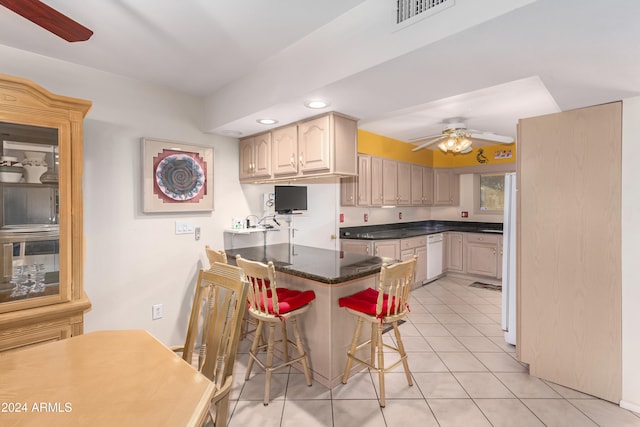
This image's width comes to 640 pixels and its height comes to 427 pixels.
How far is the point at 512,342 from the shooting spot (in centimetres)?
289

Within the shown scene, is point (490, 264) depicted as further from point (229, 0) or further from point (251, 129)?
point (229, 0)

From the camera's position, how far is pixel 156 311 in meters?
2.72

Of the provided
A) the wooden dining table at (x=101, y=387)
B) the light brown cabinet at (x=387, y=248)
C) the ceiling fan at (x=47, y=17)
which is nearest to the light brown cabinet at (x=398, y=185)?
the light brown cabinet at (x=387, y=248)

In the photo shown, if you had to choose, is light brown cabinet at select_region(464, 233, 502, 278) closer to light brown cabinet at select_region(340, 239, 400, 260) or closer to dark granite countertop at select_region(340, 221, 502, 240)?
dark granite countertop at select_region(340, 221, 502, 240)

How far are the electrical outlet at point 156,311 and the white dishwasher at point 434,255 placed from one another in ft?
13.0

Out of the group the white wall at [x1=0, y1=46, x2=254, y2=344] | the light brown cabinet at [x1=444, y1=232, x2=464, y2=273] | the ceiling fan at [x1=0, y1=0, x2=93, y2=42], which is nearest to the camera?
the ceiling fan at [x1=0, y1=0, x2=93, y2=42]

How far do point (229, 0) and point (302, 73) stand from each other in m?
0.57

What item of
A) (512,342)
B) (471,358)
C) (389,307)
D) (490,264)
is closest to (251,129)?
(389,307)

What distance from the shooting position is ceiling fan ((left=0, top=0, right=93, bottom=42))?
1.06 m

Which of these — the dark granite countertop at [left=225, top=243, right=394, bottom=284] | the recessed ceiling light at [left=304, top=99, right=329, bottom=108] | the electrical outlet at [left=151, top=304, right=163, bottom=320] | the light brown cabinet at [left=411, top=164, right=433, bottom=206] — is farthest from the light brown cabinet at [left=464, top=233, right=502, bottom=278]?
the electrical outlet at [left=151, top=304, right=163, bottom=320]

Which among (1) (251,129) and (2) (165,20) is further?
(1) (251,129)

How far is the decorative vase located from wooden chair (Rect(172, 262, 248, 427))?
1327 mm

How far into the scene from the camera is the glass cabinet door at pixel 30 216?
72.3 inches

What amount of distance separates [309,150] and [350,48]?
1.00m
